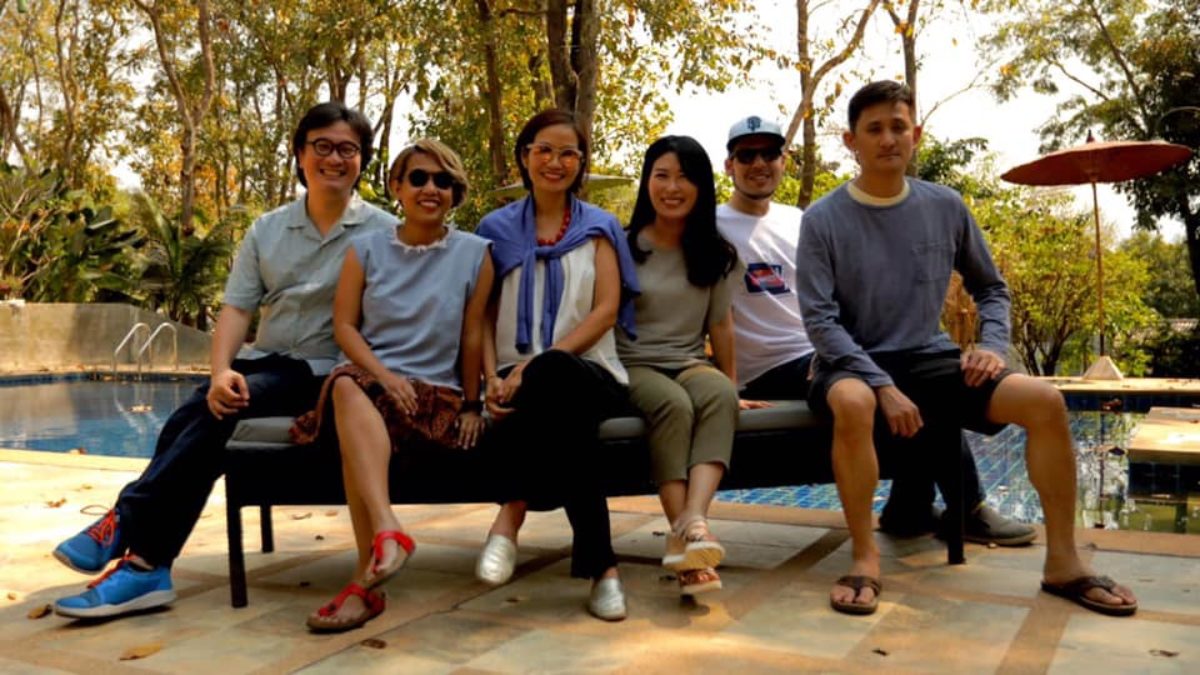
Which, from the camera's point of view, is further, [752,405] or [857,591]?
[752,405]

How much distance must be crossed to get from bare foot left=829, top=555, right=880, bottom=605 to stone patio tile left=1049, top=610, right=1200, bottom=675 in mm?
478

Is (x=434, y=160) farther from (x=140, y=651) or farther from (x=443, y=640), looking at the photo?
(x=140, y=651)

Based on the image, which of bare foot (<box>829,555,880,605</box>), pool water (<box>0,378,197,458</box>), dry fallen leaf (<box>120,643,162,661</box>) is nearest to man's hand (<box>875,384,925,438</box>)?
bare foot (<box>829,555,880,605</box>)

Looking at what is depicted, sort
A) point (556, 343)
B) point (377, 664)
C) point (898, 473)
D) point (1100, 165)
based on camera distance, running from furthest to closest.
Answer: point (1100, 165), point (898, 473), point (556, 343), point (377, 664)

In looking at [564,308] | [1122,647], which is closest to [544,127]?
[564,308]

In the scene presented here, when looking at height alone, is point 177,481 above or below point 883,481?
above

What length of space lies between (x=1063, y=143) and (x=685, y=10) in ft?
54.4

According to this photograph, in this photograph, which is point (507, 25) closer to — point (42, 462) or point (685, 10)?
point (685, 10)

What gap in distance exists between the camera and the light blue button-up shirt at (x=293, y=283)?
3186 mm

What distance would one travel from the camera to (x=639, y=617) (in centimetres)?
278

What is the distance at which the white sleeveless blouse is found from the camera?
3121 millimetres

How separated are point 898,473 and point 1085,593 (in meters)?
0.83

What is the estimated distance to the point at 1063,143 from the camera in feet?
77.3

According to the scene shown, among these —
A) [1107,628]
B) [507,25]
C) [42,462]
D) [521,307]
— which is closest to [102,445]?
[42,462]
